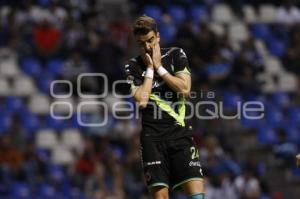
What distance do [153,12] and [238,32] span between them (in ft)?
7.17

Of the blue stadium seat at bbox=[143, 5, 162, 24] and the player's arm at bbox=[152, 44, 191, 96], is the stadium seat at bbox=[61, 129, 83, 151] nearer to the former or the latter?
the blue stadium seat at bbox=[143, 5, 162, 24]

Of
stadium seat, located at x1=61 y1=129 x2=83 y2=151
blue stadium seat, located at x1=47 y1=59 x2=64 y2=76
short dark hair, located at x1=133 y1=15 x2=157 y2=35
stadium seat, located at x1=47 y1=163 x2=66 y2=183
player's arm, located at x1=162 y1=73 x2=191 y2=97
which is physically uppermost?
blue stadium seat, located at x1=47 y1=59 x2=64 y2=76

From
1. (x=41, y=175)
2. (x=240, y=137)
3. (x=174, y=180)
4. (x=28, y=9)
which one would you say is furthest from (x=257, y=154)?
(x=174, y=180)

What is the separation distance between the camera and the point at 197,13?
67.4 feet

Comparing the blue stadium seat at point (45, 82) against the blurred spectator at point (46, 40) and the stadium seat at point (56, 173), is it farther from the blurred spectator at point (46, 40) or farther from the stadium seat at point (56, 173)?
the stadium seat at point (56, 173)

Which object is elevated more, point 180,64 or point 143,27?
point 143,27

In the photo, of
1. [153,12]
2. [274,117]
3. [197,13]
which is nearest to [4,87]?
[153,12]

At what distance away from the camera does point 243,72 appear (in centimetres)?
1875

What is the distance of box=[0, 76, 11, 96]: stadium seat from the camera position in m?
18.4

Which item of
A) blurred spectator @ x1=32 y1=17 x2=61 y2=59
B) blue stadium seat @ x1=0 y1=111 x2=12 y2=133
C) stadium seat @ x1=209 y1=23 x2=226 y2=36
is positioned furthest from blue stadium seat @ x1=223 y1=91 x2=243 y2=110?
blue stadium seat @ x1=0 y1=111 x2=12 y2=133

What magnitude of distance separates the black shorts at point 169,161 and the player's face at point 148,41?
3.08 feet

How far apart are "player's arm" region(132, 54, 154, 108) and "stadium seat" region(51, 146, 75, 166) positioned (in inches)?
346

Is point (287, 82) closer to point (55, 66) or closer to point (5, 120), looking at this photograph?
point (55, 66)

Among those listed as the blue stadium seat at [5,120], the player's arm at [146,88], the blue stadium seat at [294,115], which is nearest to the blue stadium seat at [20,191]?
the blue stadium seat at [5,120]
